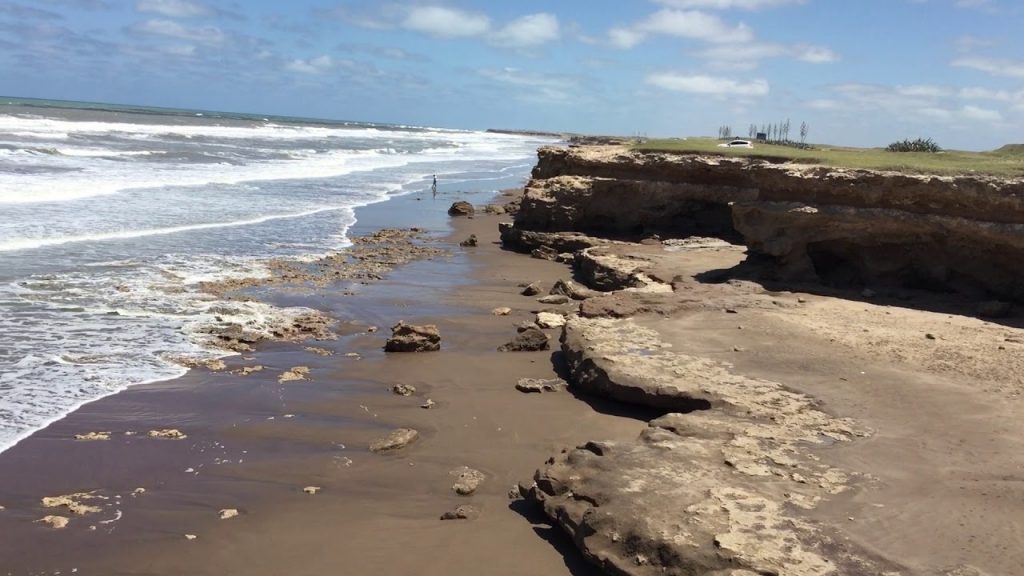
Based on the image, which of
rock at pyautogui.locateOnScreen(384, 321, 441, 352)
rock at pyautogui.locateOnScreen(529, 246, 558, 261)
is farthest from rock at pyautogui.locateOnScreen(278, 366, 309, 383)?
rock at pyautogui.locateOnScreen(529, 246, 558, 261)

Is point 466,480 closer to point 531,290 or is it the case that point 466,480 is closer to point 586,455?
point 586,455

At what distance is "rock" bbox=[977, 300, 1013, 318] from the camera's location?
32.4 ft

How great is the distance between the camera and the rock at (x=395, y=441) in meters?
6.79

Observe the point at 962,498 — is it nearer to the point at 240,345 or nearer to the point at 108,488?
the point at 108,488

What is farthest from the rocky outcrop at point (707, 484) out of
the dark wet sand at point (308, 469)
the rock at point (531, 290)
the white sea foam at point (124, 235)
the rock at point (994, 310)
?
the white sea foam at point (124, 235)

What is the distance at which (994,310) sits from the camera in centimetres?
986

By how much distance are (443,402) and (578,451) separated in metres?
2.58

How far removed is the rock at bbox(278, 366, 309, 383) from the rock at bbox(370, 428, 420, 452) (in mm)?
1954

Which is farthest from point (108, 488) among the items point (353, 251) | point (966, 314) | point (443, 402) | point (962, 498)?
point (353, 251)

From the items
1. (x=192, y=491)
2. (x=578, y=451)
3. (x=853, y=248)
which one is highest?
(x=853, y=248)

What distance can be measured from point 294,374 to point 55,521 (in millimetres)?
3491

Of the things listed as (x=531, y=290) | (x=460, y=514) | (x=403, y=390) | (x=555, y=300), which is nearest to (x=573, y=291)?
(x=555, y=300)

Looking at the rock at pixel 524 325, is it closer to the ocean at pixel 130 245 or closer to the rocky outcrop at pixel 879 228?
the rocky outcrop at pixel 879 228

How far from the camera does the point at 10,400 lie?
7270 mm
